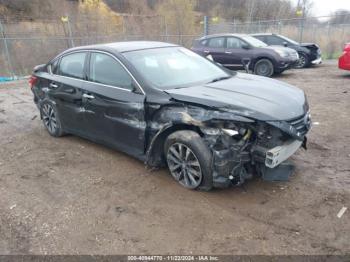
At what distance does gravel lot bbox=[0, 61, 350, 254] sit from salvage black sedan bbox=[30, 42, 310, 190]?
0.87 feet

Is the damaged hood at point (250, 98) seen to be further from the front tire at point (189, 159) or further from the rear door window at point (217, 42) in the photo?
the rear door window at point (217, 42)

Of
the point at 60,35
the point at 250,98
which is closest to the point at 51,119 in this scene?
the point at 250,98

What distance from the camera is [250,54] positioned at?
1111 centimetres

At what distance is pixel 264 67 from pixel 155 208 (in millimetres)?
8899

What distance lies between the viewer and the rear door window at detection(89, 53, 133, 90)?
Answer: 415 centimetres

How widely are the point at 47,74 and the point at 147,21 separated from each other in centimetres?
1730

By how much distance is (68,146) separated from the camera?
5.39 metres

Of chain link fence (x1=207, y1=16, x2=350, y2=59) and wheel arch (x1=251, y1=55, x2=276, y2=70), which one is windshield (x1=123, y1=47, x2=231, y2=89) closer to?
wheel arch (x1=251, y1=55, x2=276, y2=70)

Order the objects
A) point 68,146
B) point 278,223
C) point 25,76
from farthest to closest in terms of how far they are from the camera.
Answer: point 25,76
point 68,146
point 278,223

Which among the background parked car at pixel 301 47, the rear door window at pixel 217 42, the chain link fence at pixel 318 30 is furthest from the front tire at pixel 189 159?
the chain link fence at pixel 318 30

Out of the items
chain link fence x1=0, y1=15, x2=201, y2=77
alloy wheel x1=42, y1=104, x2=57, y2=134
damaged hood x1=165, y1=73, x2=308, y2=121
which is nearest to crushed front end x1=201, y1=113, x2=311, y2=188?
damaged hood x1=165, y1=73, x2=308, y2=121

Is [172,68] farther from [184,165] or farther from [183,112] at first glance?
[184,165]

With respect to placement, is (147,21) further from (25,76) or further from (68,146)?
(68,146)

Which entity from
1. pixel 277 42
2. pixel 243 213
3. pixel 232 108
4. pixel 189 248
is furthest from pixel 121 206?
pixel 277 42
